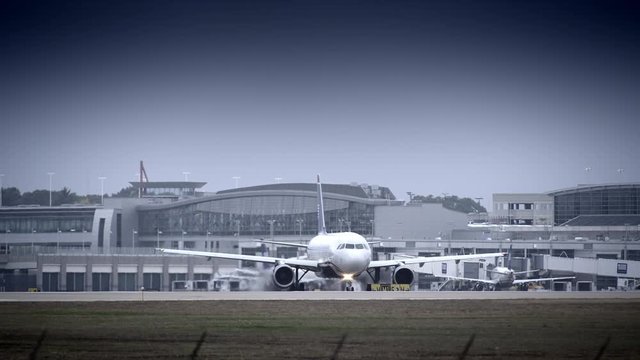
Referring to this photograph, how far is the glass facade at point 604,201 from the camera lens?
159125 mm

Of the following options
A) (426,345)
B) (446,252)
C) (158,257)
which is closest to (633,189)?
(446,252)

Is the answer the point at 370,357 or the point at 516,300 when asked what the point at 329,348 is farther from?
the point at 516,300

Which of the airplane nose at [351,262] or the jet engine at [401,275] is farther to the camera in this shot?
the jet engine at [401,275]

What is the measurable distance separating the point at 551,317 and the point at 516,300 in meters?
12.6

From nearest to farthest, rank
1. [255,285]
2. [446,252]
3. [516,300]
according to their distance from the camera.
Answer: [516,300]
[255,285]
[446,252]

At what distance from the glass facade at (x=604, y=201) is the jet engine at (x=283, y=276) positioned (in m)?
93.5

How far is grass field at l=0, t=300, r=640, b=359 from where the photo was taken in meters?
30.0

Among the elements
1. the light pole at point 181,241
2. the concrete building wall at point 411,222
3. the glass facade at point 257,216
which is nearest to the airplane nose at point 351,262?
the light pole at point 181,241

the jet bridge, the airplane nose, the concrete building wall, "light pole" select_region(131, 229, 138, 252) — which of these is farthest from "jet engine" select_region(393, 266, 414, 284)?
"light pole" select_region(131, 229, 138, 252)

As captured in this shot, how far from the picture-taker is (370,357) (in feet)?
94.5

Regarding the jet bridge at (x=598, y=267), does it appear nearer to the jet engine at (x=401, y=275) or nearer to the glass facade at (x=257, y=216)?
the jet engine at (x=401, y=275)

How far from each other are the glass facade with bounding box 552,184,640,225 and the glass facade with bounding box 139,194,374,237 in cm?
3027

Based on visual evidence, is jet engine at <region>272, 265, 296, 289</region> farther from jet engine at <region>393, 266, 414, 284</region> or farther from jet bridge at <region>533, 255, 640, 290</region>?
jet bridge at <region>533, 255, 640, 290</region>

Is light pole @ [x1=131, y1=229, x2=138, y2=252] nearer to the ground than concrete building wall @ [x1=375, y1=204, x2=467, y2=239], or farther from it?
nearer to the ground
